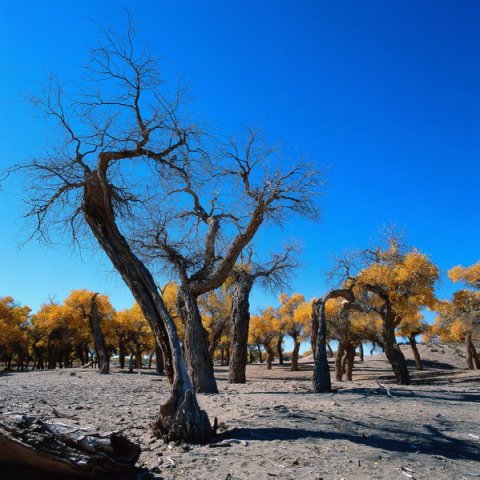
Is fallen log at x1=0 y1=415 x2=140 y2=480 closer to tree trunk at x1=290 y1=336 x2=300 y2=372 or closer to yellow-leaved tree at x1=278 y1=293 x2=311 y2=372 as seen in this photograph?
yellow-leaved tree at x1=278 y1=293 x2=311 y2=372

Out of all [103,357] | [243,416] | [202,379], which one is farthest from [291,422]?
[103,357]

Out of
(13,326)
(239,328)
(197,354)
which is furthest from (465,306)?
(13,326)

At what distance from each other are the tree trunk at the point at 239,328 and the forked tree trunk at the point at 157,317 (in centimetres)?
888

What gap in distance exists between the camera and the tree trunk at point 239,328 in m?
15.3

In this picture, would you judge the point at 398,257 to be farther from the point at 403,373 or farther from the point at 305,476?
the point at 305,476

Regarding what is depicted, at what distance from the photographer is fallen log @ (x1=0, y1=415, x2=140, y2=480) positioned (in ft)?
12.4

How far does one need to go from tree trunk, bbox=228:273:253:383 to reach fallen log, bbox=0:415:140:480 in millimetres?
11253

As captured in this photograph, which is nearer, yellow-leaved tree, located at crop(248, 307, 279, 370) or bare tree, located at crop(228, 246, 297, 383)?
bare tree, located at crop(228, 246, 297, 383)

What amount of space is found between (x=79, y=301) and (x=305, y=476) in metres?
31.2

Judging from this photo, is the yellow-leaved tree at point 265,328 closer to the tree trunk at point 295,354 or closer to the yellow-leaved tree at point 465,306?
the tree trunk at point 295,354

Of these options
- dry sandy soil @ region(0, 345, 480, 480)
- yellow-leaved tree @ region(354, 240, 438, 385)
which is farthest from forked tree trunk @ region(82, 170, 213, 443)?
yellow-leaved tree @ region(354, 240, 438, 385)

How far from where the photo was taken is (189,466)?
448 centimetres

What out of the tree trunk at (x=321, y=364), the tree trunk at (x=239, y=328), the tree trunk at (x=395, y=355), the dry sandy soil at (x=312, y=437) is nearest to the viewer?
the dry sandy soil at (x=312, y=437)

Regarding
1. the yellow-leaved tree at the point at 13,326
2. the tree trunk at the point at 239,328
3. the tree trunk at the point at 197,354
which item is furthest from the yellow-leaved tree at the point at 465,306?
the yellow-leaved tree at the point at 13,326
